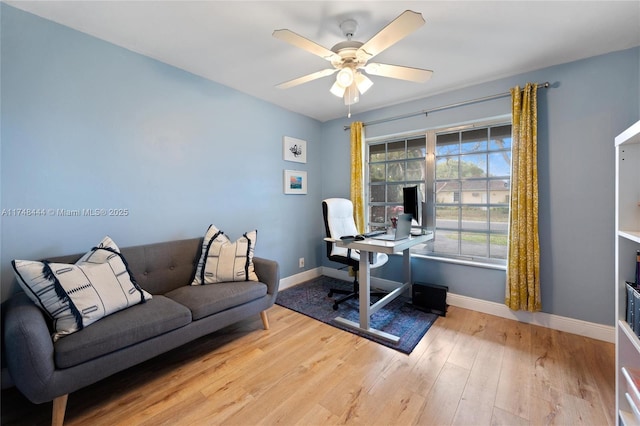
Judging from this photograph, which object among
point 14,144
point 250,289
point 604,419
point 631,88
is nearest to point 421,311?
point 604,419

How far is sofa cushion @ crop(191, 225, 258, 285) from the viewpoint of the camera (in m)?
2.27

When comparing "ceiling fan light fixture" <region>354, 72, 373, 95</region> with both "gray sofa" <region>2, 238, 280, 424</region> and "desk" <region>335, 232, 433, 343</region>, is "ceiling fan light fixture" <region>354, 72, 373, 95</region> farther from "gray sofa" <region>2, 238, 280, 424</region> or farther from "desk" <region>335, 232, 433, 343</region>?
"gray sofa" <region>2, 238, 280, 424</region>

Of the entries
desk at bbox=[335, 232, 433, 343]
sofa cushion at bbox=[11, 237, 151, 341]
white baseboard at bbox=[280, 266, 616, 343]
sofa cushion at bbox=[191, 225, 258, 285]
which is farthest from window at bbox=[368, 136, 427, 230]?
sofa cushion at bbox=[11, 237, 151, 341]

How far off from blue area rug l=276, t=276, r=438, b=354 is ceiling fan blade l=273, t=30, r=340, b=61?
7.29ft

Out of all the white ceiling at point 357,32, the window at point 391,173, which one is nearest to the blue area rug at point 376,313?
the window at point 391,173

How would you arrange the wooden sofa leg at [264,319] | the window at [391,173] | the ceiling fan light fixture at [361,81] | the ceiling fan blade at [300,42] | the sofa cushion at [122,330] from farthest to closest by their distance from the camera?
1. the window at [391,173]
2. the wooden sofa leg at [264,319]
3. the ceiling fan light fixture at [361,81]
4. the ceiling fan blade at [300,42]
5. the sofa cushion at [122,330]

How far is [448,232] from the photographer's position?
121 inches

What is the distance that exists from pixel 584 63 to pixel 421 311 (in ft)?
8.71

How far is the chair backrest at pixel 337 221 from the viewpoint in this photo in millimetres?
2930

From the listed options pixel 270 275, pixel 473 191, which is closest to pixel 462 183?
pixel 473 191

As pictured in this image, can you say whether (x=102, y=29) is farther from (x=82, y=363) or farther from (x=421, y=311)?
(x=421, y=311)

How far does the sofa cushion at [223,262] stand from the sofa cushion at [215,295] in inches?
3.0

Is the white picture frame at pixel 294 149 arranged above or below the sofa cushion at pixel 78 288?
above

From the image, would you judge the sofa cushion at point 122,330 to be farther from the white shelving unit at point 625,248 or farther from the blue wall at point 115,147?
the white shelving unit at point 625,248
